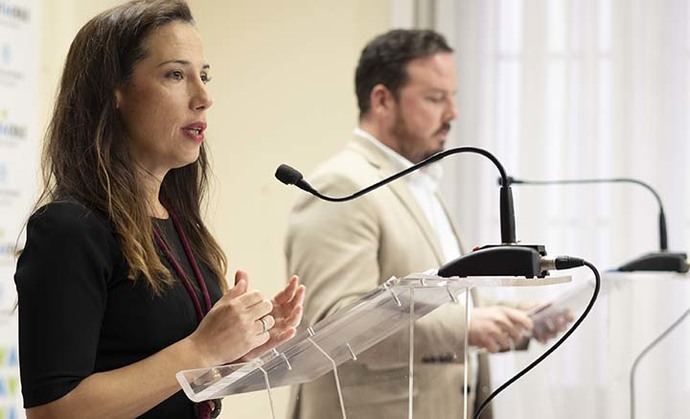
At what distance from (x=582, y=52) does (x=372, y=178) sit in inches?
59.5

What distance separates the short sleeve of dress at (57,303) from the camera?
4.79ft

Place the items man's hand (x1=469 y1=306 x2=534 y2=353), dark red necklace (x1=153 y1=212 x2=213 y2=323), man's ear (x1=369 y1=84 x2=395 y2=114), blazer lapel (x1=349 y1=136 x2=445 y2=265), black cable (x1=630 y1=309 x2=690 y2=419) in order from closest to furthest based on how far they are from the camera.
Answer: dark red necklace (x1=153 y1=212 x2=213 y2=323), black cable (x1=630 y1=309 x2=690 y2=419), man's hand (x1=469 y1=306 x2=534 y2=353), blazer lapel (x1=349 y1=136 x2=445 y2=265), man's ear (x1=369 y1=84 x2=395 y2=114)

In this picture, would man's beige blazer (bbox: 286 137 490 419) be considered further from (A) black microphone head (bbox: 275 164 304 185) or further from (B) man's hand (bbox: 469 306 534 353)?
(A) black microphone head (bbox: 275 164 304 185)

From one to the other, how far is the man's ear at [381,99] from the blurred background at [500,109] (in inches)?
37.3

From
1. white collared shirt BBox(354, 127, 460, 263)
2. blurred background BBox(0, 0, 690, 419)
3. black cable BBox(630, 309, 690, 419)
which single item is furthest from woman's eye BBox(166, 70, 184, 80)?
blurred background BBox(0, 0, 690, 419)

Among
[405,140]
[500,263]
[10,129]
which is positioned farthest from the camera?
[405,140]

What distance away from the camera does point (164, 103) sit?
1.67 m

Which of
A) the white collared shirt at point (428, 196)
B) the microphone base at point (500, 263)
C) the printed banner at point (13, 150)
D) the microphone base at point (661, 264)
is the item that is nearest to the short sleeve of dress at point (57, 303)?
the microphone base at point (500, 263)

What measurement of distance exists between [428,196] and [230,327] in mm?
1830

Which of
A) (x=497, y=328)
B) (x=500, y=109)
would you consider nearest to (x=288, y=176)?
(x=497, y=328)

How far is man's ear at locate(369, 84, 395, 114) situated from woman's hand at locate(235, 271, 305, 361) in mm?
1612

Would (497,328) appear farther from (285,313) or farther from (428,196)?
(285,313)

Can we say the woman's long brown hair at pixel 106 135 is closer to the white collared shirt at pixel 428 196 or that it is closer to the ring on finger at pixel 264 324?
the ring on finger at pixel 264 324

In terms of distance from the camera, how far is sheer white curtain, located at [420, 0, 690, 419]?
4.16 m
